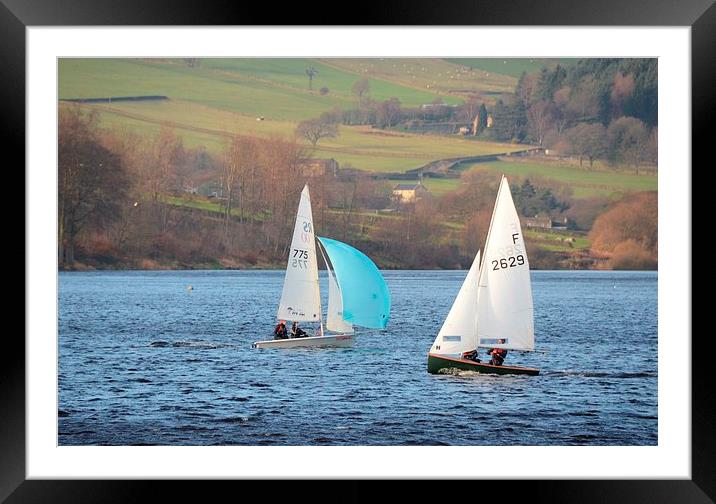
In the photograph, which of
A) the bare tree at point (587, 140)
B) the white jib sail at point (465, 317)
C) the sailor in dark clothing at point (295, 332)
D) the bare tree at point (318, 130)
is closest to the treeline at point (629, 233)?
the bare tree at point (587, 140)

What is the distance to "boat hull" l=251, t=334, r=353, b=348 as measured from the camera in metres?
42.0

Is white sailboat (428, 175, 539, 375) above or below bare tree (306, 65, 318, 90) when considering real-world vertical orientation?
below

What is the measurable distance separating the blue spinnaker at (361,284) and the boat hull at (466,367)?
531cm

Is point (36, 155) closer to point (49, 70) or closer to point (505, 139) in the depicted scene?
point (49, 70)

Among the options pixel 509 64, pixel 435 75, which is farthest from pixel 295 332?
pixel 509 64

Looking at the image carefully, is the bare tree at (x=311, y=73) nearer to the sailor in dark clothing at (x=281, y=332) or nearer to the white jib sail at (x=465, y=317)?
the sailor in dark clothing at (x=281, y=332)

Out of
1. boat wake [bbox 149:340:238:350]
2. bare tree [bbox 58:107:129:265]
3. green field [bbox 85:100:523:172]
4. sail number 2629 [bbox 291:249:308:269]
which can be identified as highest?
green field [bbox 85:100:523:172]

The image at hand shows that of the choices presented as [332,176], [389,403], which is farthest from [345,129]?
[389,403]

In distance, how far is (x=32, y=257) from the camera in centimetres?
1652

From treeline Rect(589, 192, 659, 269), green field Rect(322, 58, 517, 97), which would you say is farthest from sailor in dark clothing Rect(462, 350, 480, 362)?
green field Rect(322, 58, 517, 97)

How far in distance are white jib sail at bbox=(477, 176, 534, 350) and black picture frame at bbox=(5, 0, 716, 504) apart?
56.1 ft

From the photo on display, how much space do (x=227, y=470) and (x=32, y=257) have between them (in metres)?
4.46

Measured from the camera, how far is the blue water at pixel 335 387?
2838 cm

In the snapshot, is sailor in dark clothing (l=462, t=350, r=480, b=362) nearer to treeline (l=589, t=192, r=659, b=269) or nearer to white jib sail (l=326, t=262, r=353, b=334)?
white jib sail (l=326, t=262, r=353, b=334)
